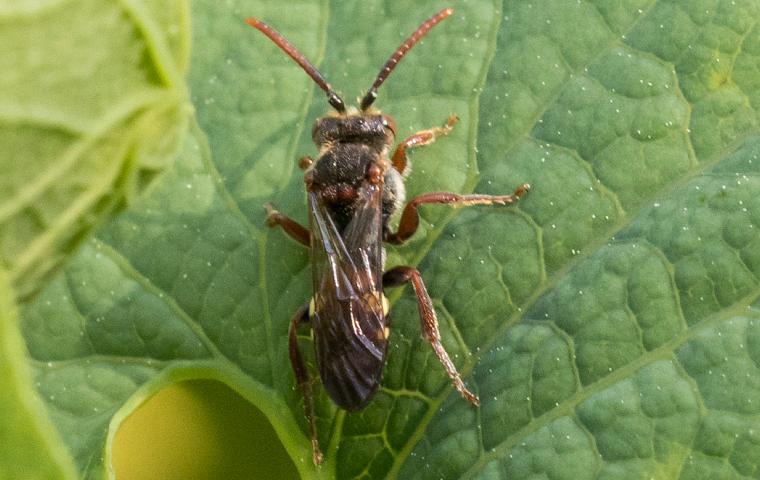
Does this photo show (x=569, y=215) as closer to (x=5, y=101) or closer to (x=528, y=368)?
(x=528, y=368)

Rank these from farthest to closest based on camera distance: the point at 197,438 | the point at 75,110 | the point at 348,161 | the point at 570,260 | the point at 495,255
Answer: the point at 197,438 < the point at 348,161 < the point at 495,255 < the point at 570,260 < the point at 75,110

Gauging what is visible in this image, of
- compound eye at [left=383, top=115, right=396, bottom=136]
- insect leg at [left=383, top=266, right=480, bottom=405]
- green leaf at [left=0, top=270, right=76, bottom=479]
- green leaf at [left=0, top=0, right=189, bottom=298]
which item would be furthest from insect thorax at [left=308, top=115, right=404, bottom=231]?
green leaf at [left=0, top=270, right=76, bottom=479]

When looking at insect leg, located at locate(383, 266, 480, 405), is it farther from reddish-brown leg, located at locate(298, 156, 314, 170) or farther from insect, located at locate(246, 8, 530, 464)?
reddish-brown leg, located at locate(298, 156, 314, 170)

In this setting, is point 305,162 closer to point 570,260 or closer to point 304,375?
point 304,375

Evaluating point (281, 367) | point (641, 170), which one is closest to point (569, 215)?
point (641, 170)

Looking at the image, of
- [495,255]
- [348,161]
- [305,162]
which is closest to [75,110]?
[495,255]

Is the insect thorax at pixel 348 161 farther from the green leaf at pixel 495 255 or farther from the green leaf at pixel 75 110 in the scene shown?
the green leaf at pixel 75 110
